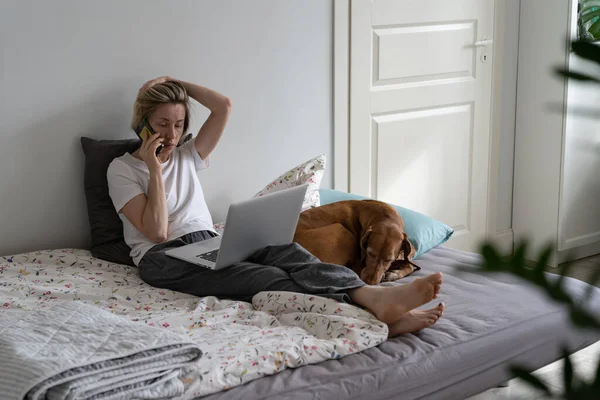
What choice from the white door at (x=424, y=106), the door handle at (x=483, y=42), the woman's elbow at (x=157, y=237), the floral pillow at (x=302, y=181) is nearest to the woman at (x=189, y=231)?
the woman's elbow at (x=157, y=237)

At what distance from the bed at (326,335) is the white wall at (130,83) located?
29 cm

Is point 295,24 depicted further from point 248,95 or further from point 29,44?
point 29,44

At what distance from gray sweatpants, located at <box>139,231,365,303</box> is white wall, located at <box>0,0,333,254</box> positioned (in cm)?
52

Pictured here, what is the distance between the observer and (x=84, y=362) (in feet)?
4.60

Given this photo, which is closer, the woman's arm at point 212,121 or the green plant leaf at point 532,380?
the green plant leaf at point 532,380

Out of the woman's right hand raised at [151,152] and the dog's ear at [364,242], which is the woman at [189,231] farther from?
the dog's ear at [364,242]

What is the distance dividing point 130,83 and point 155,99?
247 millimetres

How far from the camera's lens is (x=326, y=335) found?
5.90 feet

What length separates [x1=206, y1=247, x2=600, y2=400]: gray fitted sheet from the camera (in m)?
1.60

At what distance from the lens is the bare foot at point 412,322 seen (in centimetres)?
185

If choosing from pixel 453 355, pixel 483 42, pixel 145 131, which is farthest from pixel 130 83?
pixel 483 42

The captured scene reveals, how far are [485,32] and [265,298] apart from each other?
6.78 ft

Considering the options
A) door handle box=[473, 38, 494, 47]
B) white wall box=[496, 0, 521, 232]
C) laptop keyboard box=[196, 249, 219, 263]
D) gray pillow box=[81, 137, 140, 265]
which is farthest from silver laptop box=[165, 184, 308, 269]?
white wall box=[496, 0, 521, 232]

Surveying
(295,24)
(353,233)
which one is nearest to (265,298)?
(353,233)
